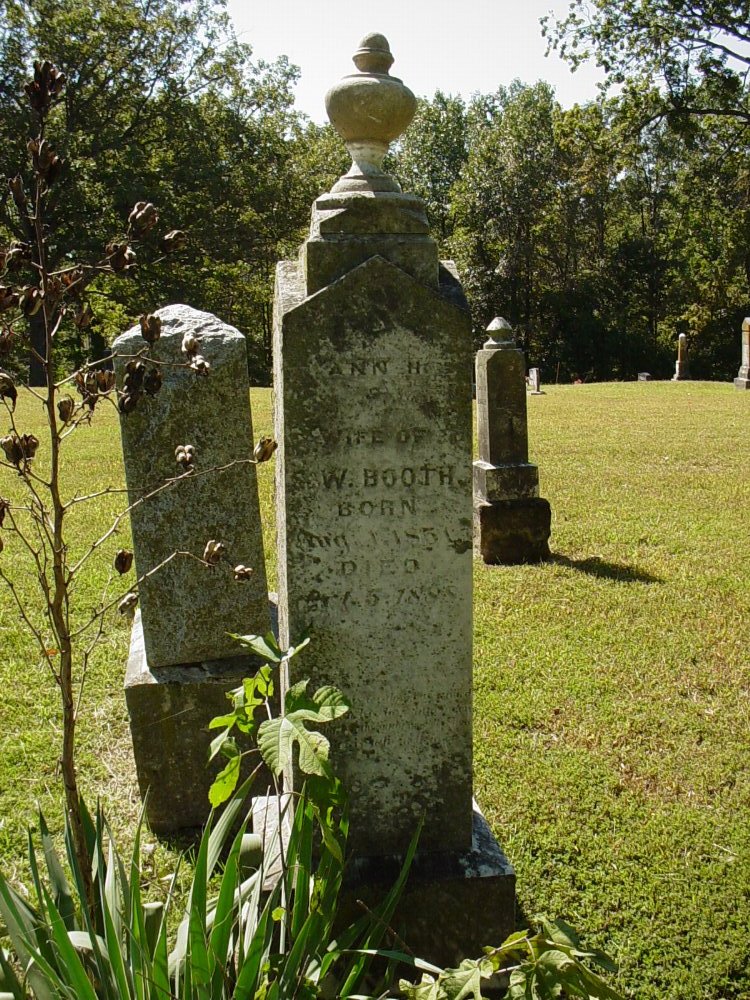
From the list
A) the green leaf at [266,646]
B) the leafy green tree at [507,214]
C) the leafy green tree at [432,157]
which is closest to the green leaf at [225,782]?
the green leaf at [266,646]

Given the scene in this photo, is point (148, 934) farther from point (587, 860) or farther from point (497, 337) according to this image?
point (497, 337)

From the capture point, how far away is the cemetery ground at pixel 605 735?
329 centimetres

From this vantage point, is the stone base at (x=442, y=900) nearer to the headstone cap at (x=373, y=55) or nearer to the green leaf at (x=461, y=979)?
the green leaf at (x=461, y=979)

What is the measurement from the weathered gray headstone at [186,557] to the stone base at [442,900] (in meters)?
1.00

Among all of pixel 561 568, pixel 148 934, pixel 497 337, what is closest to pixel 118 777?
pixel 148 934

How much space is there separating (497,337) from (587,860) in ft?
16.4

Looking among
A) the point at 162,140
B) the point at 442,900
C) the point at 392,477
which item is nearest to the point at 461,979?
the point at 442,900

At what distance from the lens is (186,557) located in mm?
3553

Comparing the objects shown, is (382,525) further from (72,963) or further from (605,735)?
(605,735)

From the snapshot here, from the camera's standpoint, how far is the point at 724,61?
19781 mm

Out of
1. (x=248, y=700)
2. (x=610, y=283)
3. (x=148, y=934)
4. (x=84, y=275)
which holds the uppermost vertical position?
(x=610, y=283)

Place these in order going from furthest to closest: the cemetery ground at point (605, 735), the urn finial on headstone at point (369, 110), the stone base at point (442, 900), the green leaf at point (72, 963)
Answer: the cemetery ground at point (605, 735)
the stone base at point (442, 900)
the urn finial on headstone at point (369, 110)
the green leaf at point (72, 963)

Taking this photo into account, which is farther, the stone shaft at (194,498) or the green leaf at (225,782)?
the stone shaft at (194,498)

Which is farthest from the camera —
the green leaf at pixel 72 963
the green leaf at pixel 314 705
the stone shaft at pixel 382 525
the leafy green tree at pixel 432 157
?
the leafy green tree at pixel 432 157
